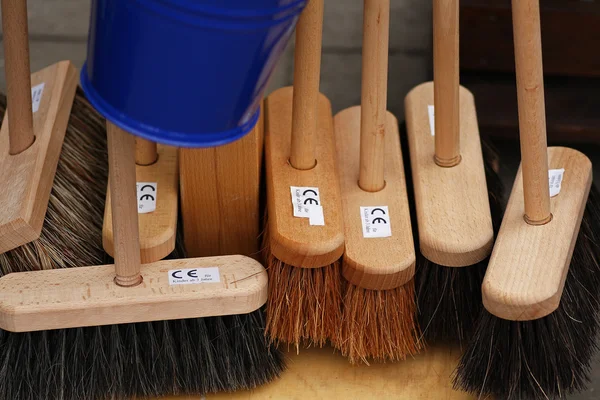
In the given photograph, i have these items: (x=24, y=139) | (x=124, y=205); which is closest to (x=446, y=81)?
(x=124, y=205)

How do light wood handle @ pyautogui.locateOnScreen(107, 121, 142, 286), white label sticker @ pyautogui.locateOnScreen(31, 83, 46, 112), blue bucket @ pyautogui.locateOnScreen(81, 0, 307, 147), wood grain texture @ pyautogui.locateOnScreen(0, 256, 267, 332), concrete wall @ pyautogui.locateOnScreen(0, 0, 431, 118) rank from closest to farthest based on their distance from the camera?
blue bucket @ pyautogui.locateOnScreen(81, 0, 307, 147) → light wood handle @ pyautogui.locateOnScreen(107, 121, 142, 286) → wood grain texture @ pyautogui.locateOnScreen(0, 256, 267, 332) → white label sticker @ pyautogui.locateOnScreen(31, 83, 46, 112) → concrete wall @ pyautogui.locateOnScreen(0, 0, 431, 118)

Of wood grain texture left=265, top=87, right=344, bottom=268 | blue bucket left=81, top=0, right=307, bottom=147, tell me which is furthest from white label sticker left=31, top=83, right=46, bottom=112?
blue bucket left=81, top=0, right=307, bottom=147

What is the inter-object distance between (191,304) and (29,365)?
0.23 metres

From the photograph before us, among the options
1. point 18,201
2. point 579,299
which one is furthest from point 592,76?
point 18,201

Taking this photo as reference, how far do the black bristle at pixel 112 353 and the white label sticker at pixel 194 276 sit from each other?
0.22ft

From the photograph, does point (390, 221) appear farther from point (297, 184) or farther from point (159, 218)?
point (159, 218)

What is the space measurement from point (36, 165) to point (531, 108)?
0.64m

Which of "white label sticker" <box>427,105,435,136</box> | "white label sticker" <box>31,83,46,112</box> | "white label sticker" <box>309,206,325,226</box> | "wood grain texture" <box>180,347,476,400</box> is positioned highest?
"white label sticker" <box>31,83,46,112</box>

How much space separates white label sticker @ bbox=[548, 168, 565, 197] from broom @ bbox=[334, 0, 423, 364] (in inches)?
7.8

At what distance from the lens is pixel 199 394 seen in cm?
136

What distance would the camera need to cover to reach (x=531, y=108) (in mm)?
1231

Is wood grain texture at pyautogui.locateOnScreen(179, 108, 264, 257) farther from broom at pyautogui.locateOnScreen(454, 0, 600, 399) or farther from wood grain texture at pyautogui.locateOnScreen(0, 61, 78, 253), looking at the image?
broom at pyautogui.locateOnScreen(454, 0, 600, 399)

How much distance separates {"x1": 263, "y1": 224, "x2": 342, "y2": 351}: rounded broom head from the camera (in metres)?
1.31

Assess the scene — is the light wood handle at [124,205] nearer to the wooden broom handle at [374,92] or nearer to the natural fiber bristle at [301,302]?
the natural fiber bristle at [301,302]
